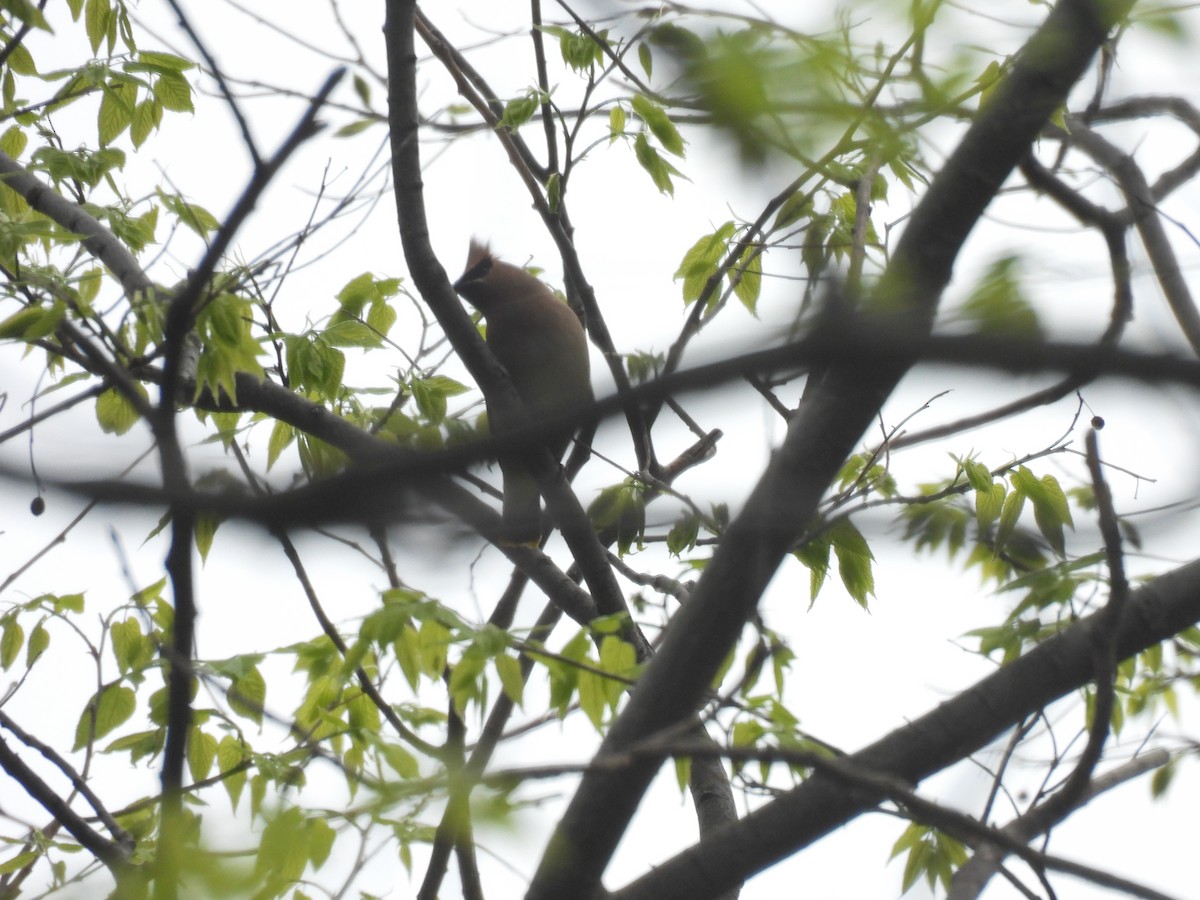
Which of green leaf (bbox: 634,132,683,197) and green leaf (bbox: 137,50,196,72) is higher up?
green leaf (bbox: 137,50,196,72)

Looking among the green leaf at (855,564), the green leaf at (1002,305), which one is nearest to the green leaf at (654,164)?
the green leaf at (855,564)

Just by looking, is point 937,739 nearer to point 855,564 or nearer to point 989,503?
point 855,564

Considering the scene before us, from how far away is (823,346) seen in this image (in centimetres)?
96

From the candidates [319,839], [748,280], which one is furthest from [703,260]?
[319,839]

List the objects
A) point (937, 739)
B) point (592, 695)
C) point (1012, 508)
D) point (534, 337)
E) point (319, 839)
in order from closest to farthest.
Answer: point (937, 739)
point (319, 839)
point (592, 695)
point (1012, 508)
point (534, 337)

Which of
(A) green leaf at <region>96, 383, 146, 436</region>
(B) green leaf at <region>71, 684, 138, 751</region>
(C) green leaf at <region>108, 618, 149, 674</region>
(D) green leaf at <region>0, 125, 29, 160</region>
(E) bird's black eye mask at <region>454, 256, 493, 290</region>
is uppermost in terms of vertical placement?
(E) bird's black eye mask at <region>454, 256, 493, 290</region>

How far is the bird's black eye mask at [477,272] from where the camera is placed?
5.53 m

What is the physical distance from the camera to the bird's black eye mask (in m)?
5.53

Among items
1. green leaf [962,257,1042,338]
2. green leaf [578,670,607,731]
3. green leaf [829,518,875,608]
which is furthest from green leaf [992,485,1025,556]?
green leaf [962,257,1042,338]

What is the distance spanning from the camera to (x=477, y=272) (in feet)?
18.3

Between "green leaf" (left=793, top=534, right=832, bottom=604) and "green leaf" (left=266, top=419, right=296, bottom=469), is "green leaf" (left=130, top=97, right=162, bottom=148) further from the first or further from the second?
"green leaf" (left=793, top=534, right=832, bottom=604)

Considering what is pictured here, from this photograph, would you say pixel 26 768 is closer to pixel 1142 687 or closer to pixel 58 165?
pixel 58 165

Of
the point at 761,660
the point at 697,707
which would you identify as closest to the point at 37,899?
the point at 697,707

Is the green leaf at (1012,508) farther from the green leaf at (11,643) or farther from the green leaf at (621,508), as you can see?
the green leaf at (11,643)
